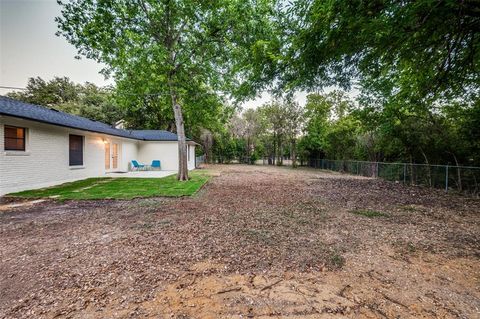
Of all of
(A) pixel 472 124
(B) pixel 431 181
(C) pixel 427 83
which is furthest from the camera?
(B) pixel 431 181

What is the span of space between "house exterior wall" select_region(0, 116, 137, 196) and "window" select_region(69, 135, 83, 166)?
0.74 feet

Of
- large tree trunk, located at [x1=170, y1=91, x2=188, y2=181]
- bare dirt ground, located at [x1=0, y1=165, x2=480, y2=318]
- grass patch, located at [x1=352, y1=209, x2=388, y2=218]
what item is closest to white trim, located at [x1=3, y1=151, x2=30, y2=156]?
bare dirt ground, located at [x1=0, y1=165, x2=480, y2=318]

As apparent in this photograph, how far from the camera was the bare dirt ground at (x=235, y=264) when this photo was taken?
2100 millimetres

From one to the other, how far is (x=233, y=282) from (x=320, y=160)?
26.6 meters

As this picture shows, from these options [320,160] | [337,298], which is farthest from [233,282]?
[320,160]

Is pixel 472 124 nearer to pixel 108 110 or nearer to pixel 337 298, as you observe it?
pixel 337 298

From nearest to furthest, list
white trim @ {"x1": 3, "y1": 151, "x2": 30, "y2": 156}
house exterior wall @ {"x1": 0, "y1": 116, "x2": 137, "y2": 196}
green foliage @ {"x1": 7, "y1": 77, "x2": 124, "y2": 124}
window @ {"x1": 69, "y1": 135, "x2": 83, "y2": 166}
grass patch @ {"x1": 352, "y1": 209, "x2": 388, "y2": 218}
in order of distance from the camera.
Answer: grass patch @ {"x1": 352, "y1": 209, "x2": 388, "y2": 218}
white trim @ {"x1": 3, "y1": 151, "x2": 30, "y2": 156}
house exterior wall @ {"x1": 0, "y1": 116, "x2": 137, "y2": 196}
window @ {"x1": 69, "y1": 135, "x2": 83, "y2": 166}
green foliage @ {"x1": 7, "y1": 77, "x2": 124, "y2": 124}

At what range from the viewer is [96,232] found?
4.22m

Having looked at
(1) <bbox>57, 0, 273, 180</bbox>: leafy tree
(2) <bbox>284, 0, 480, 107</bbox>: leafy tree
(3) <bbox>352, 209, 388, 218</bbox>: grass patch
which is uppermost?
(1) <bbox>57, 0, 273, 180</bbox>: leafy tree

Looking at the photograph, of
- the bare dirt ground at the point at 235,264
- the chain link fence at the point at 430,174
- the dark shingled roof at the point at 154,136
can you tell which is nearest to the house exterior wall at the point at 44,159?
the bare dirt ground at the point at 235,264

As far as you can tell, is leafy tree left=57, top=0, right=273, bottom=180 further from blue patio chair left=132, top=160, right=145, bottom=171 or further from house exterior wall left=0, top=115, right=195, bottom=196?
blue patio chair left=132, top=160, right=145, bottom=171

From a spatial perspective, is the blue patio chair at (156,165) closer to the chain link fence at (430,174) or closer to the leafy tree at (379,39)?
the leafy tree at (379,39)

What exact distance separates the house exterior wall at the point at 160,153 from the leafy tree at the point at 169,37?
27.8ft

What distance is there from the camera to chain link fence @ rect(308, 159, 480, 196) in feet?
29.7
